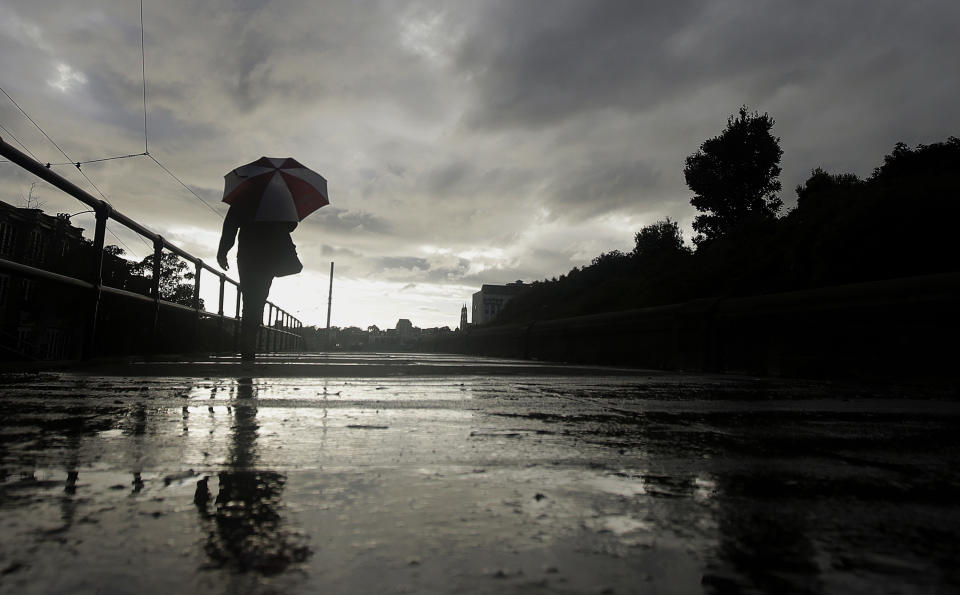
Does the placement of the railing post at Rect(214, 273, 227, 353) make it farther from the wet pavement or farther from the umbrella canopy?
the wet pavement

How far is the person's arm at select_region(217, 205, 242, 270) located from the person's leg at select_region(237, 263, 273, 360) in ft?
0.64

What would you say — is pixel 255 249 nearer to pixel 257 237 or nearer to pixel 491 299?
pixel 257 237

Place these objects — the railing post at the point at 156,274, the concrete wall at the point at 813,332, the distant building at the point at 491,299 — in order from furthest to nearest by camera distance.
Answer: the distant building at the point at 491,299 → the railing post at the point at 156,274 → the concrete wall at the point at 813,332

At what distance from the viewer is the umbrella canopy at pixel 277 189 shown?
6.70 meters

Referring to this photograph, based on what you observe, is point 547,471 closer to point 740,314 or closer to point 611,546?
point 611,546

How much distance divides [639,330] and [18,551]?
825 cm

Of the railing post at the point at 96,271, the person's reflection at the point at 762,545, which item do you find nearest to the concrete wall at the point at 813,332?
the person's reflection at the point at 762,545

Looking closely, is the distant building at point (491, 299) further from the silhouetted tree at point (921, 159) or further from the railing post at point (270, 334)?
the railing post at point (270, 334)

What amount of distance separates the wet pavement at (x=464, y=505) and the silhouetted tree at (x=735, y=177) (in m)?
45.3

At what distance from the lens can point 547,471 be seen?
117 centimetres

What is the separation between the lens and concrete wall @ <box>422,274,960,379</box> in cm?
431

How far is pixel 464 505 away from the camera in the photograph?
914mm

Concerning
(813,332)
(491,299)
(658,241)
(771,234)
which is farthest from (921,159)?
(491,299)

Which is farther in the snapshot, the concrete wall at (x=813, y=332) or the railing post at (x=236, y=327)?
the railing post at (x=236, y=327)
